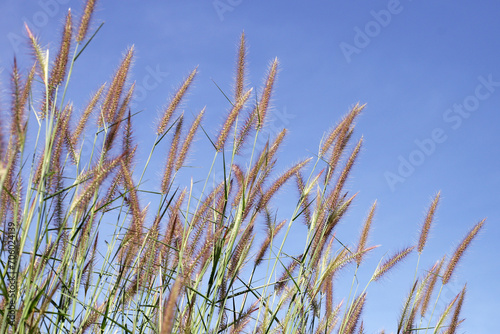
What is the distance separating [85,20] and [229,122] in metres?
0.91

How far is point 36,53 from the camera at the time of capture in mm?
2502

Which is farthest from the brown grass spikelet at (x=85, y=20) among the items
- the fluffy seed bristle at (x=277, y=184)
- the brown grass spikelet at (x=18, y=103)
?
the fluffy seed bristle at (x=277, y=184)

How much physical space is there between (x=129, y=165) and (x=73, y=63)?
70 cm

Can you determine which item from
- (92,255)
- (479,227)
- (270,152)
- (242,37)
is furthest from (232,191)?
(479,227)

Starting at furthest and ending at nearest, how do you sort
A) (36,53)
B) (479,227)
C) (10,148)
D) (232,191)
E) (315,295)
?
1. (479,227)
2. (315,295)
3. (232,191)
4. (36,53)
5. (10,148)

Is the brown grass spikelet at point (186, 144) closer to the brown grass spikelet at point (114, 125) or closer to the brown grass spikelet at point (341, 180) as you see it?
the brown grass spikelet at point (114, 125)

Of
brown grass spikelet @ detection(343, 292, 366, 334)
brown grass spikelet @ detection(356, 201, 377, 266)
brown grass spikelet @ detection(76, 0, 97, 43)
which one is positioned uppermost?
brown grass spikelet @ detection(76, 0, 97, 43)

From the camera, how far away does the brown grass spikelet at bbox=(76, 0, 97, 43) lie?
2586 mm

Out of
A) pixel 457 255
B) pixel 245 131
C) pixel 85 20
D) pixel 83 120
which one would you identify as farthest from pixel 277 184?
pixel 457 255

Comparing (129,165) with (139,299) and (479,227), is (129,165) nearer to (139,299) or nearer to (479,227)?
(139,299)

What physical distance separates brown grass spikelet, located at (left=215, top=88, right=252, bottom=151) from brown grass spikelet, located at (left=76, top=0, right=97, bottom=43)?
0.87m

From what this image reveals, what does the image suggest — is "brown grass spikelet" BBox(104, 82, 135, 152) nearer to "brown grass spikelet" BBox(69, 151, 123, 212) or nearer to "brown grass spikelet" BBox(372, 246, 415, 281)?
"brown grass spikelet" BBox(69, 151, 123, 212)

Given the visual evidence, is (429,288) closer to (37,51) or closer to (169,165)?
(169,165)

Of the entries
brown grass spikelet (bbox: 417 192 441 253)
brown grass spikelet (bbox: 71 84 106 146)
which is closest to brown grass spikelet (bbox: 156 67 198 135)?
brown grass spikelet (bbox: 71 84 106 146)
